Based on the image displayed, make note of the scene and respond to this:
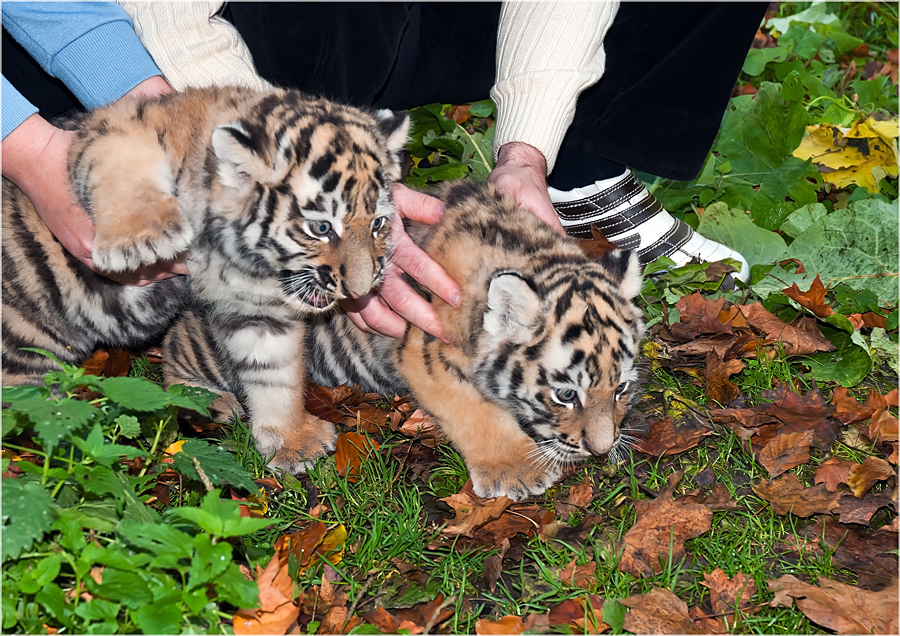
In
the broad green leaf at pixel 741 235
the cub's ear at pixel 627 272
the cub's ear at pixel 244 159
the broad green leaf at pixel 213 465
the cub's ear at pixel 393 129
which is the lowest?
the broad green leaf at pixel 741 235

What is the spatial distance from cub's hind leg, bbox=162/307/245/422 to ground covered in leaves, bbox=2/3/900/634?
13 cm

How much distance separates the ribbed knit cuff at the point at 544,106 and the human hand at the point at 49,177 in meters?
1.80

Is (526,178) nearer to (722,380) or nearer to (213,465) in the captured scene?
(722,380)

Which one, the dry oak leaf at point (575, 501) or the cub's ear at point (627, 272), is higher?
the cub's ear at point (627, 272)

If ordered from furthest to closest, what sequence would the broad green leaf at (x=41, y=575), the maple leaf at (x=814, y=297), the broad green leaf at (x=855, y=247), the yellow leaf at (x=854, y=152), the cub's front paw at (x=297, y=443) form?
1. the yellow leaf at (x=854, y=152)
2. the broad green leaf at (x=855, y=247)
3. the maple leaf at (x=814, y=297)
4. the cub's front paw at (x=297, y=443)
5. the broad green leaf at (x=41, y=575)

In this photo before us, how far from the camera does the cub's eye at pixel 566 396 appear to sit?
101 inches

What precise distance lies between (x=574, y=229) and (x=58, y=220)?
2.44 metres

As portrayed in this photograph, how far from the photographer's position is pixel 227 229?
252 cm

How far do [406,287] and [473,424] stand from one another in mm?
559

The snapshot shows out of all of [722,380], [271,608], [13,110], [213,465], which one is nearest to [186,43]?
[13,110]

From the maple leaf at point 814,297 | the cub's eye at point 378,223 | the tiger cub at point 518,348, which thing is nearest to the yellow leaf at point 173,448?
the tiger cub at point 518,348

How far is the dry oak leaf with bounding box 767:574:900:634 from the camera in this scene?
83.5 inches

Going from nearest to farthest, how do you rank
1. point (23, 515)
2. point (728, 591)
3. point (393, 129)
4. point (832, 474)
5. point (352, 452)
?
point (23, 515)
point (728, 591)
point (832, 474)
point (393, 129)
point (352, 452)

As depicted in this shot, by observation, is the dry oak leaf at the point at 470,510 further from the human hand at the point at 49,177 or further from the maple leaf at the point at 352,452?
the human hand at the point at 49,177
